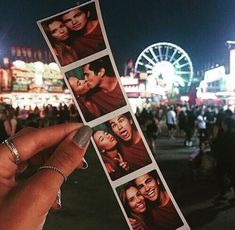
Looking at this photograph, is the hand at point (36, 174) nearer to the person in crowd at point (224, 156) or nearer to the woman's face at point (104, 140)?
the woman's face at point (104, 140)

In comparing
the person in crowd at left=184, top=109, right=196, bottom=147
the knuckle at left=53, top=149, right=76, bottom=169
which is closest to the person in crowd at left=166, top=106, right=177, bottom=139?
the person in crowd at left=184, top=109, right=196, bottom=147

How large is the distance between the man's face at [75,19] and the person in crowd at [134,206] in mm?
716

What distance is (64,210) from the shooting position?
7422 mm

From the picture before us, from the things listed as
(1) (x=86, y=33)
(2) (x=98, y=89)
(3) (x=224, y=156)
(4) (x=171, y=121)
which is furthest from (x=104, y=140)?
(4) (x=171, y=121)

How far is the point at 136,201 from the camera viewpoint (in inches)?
77.1

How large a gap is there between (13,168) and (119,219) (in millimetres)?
5924

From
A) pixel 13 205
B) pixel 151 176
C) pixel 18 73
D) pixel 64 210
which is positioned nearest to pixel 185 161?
pixel 64 210

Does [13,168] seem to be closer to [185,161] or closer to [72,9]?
[72,9]

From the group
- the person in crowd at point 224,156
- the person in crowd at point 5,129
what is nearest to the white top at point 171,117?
the person in crowd at point 224,156

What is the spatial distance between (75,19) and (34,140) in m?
0.67

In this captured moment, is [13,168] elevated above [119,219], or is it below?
above

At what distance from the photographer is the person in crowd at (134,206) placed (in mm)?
1938

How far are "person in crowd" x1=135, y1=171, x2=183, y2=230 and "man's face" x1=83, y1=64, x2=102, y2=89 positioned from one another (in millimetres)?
461

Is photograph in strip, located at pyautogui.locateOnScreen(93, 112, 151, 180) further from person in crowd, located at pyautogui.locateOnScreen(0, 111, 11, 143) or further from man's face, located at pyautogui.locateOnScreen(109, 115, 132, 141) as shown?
person in crowd, located at pyautogui.locateOnScreen(0, 111, 11, 143)
